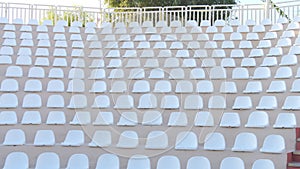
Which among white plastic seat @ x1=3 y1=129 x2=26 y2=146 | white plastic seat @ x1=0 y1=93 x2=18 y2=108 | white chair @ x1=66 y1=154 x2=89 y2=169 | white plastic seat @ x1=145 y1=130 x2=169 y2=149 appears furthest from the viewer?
white plastic seat @ x1=0 y1=93 x2=18 y2=108

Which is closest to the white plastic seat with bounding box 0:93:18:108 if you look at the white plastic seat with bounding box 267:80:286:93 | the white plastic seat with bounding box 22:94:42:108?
the white plastic seat with bounding box 22:94:42:108

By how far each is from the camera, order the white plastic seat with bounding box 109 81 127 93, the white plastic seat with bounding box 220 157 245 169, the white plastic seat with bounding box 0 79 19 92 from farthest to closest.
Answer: the white plastic seat with bounding box 109 81 127 93 → the white plastic seat with bounding box 0 79 19 92 → the white plastic seat with bounding box 220 157 245 169

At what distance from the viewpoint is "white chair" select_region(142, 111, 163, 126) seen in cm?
645

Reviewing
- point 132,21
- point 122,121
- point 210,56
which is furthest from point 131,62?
point 132,21

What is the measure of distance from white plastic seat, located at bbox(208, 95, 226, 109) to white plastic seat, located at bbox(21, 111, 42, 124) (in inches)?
109

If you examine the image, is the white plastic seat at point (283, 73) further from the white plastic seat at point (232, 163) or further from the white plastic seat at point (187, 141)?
the white plastic seat at point (232, 163)

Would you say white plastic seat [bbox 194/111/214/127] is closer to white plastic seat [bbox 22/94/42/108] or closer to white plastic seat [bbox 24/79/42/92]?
white plastic seat [bbox 22/94/42/108]

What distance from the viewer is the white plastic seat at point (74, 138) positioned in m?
5.94

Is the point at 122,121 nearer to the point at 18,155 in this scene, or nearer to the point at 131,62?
the point at 18,155

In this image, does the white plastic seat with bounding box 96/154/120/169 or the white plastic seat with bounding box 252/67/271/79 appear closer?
the white plastic seat with bounding box 96/154/120/169

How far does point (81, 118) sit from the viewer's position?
6.66 meters

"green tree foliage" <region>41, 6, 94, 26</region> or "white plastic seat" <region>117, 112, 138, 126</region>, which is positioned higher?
"green tree foliage" <region>41, 6, 94, 26</region>

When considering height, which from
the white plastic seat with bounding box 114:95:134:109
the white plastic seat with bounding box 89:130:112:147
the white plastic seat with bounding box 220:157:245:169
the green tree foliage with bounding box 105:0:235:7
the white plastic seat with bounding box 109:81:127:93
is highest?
the green tree foliage with bounding box 105:0:235:7

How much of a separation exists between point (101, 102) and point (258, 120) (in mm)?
2657
